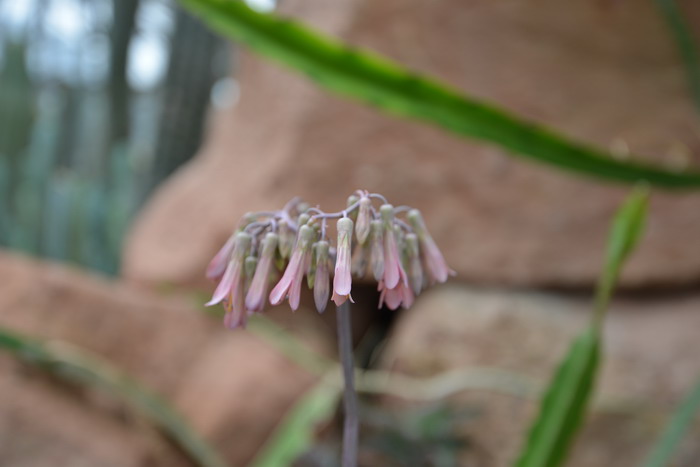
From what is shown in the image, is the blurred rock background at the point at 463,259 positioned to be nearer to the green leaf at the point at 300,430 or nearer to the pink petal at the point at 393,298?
the green leaf at the point at 300,430

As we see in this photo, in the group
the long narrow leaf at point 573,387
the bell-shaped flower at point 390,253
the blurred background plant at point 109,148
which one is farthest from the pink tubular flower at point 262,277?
the blurred background plant at point 109,148

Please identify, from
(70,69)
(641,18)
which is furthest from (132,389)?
(70,69)

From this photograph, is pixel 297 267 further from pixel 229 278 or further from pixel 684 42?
pixel 684 42

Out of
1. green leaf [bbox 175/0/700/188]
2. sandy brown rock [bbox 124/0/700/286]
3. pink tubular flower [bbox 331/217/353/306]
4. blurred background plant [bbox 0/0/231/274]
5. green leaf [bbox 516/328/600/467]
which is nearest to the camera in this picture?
pink tubular flower [bbox 331/217/353/306]

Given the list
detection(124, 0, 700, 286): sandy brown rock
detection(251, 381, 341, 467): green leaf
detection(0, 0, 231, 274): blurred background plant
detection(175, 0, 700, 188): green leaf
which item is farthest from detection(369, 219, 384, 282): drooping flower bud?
detection(0, 0, 231, 274): blurred background plant

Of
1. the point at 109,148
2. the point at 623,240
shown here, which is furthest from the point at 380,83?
the point at 109,148

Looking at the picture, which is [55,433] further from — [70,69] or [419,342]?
[70,69]

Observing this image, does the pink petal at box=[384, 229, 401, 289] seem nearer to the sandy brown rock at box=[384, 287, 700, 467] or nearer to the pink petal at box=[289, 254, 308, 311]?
the pink petal at box=[289, 254, 308, 311]
